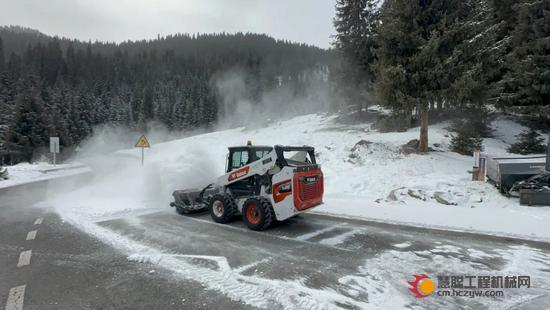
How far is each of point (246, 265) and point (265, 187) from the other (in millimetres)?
2976

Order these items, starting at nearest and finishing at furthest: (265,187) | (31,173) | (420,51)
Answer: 1. (265,187)
2. (420,51)
3. (31,173)

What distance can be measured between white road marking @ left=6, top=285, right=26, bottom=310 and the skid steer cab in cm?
490

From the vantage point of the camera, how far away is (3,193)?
52.9 ft

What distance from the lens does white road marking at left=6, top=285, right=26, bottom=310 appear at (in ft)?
14.7

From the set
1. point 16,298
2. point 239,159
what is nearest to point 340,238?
point 239,159

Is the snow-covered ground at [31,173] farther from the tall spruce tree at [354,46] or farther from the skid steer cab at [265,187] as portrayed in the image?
the tall spruce tree at [354,46]

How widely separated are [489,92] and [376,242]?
1320cm

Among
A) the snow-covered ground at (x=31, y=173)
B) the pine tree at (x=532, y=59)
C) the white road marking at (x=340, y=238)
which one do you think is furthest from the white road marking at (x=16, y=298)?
the pine tree at (x=532, y=59)

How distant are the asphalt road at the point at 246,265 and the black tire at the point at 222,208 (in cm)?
27

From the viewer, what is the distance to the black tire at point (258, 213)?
8.33 metres

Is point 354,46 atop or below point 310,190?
atop

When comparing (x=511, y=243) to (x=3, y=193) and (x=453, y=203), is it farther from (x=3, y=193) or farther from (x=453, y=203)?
(x=3, y=193)

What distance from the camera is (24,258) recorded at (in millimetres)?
6480

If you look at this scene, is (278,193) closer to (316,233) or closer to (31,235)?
(316,233)
